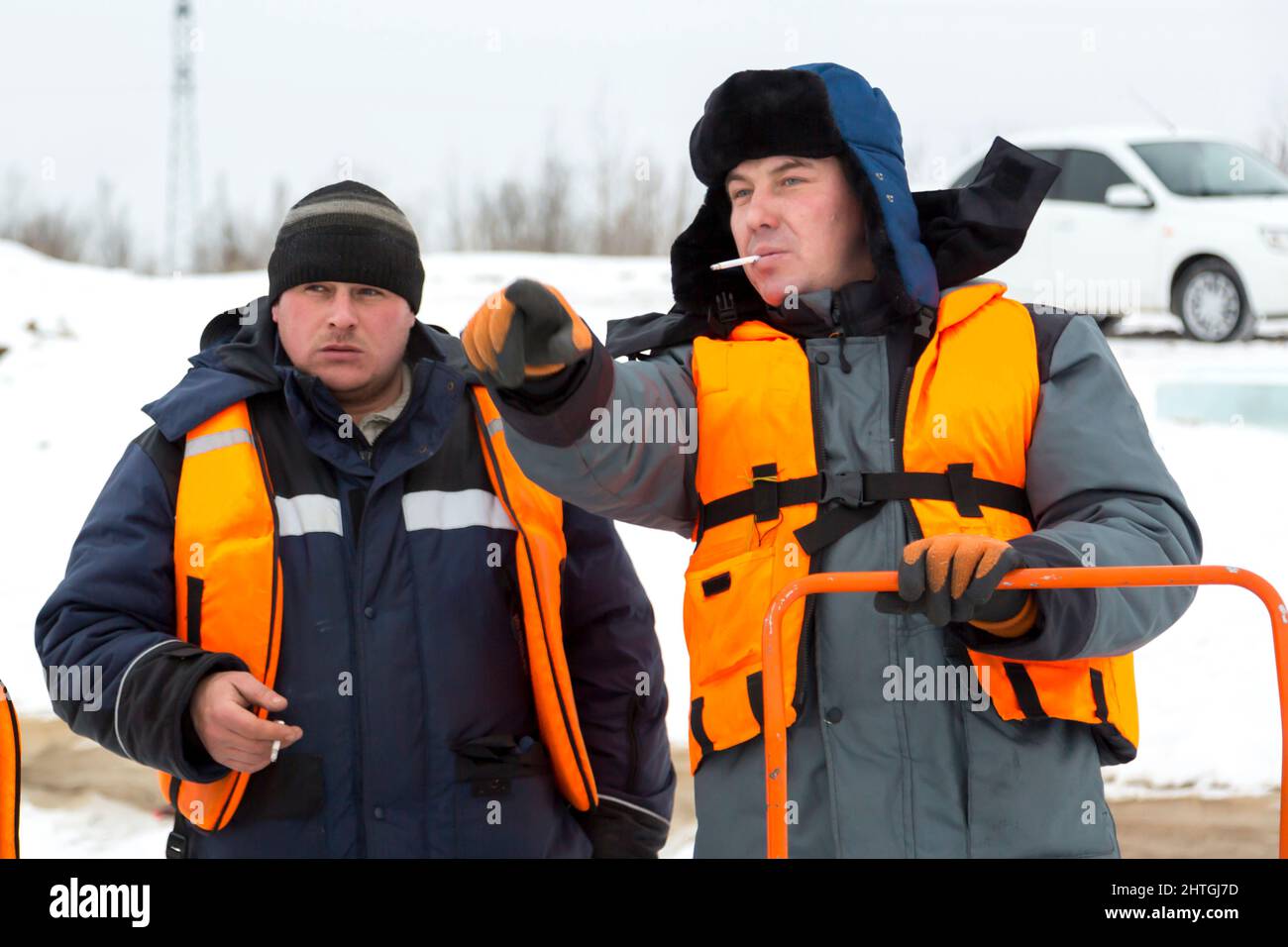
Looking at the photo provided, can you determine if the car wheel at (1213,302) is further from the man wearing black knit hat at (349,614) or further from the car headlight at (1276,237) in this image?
the man wearing black knit hat at (349,614)

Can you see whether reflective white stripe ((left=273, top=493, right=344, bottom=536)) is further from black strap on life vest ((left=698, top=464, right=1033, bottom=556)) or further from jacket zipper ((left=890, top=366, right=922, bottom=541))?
jacket zipper ((left=890, top=366, right=922, bottom=541))

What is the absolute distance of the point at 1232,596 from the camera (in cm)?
662

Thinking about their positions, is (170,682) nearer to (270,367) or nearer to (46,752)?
(270,367)

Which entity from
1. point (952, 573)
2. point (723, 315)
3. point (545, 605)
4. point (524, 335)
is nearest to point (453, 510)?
point (545, 605)

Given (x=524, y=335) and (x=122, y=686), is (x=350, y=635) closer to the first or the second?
(x=122, y=686)

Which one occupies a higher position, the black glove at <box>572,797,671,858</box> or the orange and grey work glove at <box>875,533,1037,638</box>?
the orange and grey work glove at <box>875,533,1037,638</box>

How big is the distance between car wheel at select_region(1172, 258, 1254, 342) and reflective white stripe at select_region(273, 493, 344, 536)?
315 inches

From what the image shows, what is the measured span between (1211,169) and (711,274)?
8260mm

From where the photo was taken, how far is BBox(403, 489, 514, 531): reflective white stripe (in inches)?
107

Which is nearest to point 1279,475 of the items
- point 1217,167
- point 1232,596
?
point 1232,596

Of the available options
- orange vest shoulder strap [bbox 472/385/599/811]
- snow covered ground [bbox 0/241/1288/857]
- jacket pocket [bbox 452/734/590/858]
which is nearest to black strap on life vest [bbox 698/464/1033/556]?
orange vest shoulder strap [bbox 472/385/599/811]

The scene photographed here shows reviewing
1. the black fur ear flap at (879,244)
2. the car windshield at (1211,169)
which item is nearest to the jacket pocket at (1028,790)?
the black fur ear flap at (879,244)

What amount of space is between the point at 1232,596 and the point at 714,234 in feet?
15.4

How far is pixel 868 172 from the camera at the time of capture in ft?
8.05
